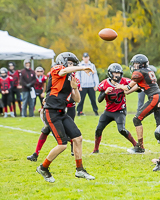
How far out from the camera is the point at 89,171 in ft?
18.3

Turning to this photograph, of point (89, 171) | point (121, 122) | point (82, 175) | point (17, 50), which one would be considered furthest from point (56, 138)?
point (17, 50)

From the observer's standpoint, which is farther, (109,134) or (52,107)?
(109,134)

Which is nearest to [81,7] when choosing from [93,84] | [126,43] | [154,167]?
[126,43]

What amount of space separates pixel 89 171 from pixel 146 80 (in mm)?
2201

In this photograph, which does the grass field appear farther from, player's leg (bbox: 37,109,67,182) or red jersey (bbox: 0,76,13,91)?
red jersey (bbox: 0,76,13,91)

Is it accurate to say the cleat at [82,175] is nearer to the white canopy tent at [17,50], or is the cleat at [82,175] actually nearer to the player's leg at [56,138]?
the player's leg at [56,138]

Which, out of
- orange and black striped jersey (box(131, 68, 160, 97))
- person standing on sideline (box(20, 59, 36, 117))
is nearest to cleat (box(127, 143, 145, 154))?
orange and black striped jersey (box(131, 68, 160, 97))

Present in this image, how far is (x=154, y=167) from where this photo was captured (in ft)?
18.4

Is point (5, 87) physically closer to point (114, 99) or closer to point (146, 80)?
point (114, 99)

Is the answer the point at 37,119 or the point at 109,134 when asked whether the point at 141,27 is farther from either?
the point at 109,134

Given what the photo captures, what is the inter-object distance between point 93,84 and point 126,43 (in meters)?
30.9

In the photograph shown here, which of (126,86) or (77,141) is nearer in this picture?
(77,141)

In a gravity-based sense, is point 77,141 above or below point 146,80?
below

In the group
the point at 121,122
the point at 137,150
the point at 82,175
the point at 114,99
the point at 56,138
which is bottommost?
the point at 137,150
